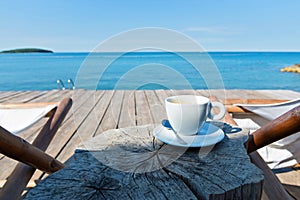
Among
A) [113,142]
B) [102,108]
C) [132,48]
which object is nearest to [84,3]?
[102,108]

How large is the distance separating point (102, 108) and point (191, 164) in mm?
1985

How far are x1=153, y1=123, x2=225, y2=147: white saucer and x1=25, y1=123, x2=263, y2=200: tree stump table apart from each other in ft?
0.06

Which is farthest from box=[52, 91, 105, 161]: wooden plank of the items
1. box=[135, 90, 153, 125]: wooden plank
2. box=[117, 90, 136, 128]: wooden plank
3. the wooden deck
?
box=[135, 90, 153, 125]: wooden plank

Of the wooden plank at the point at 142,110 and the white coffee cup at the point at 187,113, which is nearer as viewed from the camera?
the white coffee cup at the point at 187,113

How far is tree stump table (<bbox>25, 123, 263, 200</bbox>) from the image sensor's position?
0.41 m

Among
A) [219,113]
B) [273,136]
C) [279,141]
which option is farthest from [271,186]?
[279,141]

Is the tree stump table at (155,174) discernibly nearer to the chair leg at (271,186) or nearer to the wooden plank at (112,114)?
the chair leg at (271,186)

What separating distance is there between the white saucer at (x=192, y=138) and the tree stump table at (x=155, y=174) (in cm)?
2

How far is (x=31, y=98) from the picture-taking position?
2.91 m

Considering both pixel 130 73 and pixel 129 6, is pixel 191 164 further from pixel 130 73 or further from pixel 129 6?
pixel 129 6

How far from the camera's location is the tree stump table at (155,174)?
414 millimetres

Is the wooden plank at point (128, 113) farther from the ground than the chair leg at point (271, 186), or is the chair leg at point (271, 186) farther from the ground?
the chair leg at point (271, 186)

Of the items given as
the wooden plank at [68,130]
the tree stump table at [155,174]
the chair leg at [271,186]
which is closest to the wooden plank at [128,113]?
the wooden plank at [68,130]

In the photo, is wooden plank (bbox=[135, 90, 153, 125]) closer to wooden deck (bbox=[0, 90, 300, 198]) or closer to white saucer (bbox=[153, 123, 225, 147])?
wooden deck (bbox=[0, 90, 300, 198])
